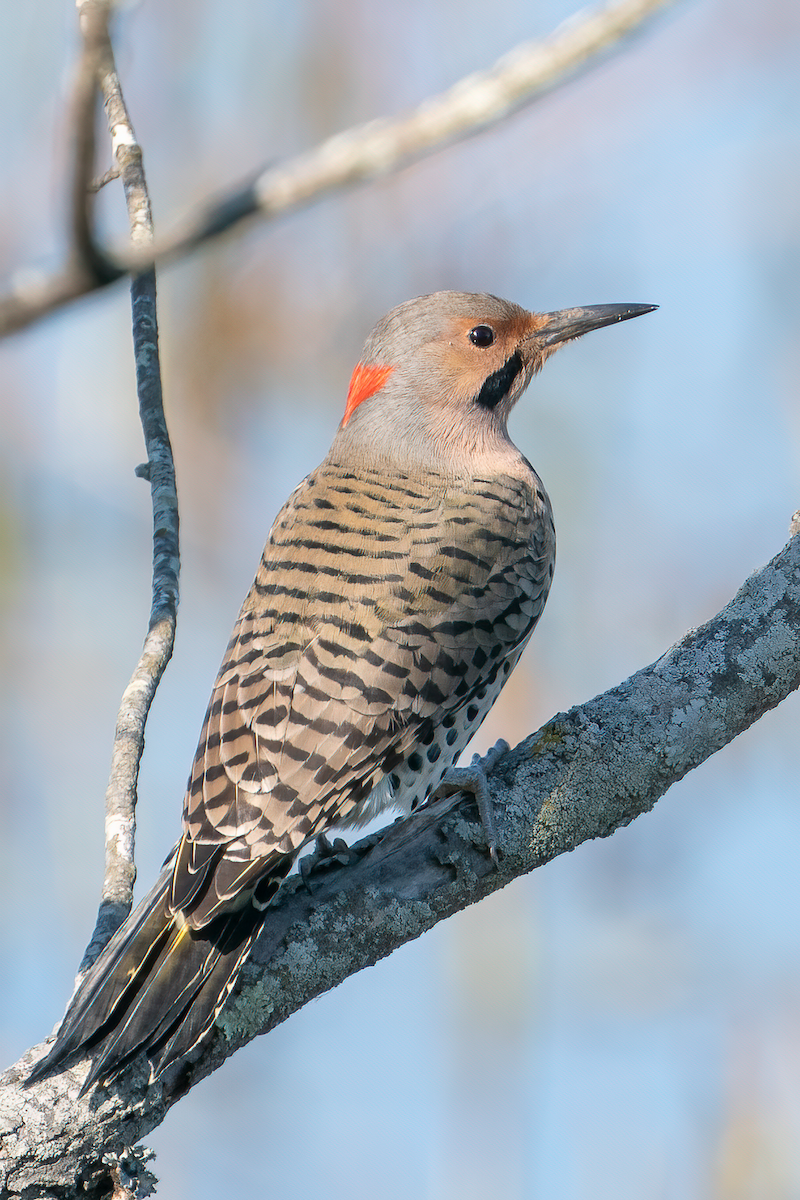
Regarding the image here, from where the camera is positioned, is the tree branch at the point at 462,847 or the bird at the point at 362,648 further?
the bird at the point at 362,648

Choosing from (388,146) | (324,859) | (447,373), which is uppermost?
(447,373)

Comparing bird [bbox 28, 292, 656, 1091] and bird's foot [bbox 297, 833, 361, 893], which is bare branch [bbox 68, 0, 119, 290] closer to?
bird [bbox 28, 292, 656, 1091]

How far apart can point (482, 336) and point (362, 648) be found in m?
1.60

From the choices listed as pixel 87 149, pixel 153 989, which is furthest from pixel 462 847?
pixel 87 149

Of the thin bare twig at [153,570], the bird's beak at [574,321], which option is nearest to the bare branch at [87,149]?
the thin bare twig at [153,570]

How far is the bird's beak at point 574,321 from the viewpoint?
4.57m

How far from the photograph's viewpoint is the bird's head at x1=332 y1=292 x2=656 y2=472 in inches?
170

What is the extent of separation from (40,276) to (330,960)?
2045 millimetres

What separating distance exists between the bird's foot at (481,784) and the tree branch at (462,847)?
0.09 feet

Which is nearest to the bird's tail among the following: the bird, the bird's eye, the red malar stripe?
the bird

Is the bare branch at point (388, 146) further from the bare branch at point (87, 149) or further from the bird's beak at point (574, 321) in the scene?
the bird's beak at point (574, 321)

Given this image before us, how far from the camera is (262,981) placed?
8.80 ft

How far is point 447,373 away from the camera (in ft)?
14.5

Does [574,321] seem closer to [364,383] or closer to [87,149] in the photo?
[364,383]
